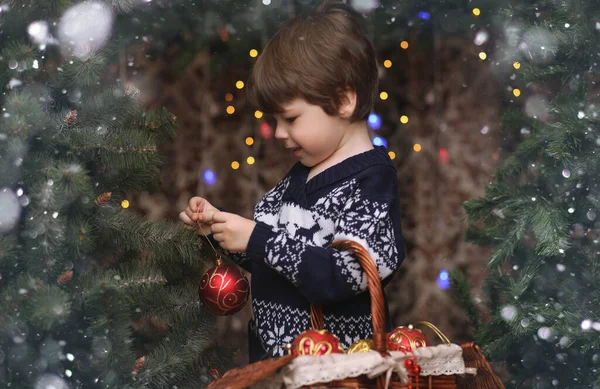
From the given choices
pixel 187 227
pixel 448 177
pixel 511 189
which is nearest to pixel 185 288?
pixel 187 227

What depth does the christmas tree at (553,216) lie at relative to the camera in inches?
73.4

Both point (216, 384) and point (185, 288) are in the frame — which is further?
point (185, 288)

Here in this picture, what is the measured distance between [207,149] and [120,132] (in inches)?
48.6

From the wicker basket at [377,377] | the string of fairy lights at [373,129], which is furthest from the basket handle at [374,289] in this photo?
the string of fairy lights at [373,129]

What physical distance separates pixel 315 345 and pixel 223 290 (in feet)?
1.39

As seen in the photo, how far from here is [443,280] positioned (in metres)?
2.86

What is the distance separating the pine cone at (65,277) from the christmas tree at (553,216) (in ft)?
3.67

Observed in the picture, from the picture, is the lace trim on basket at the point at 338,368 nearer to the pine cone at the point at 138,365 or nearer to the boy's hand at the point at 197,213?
the pine cone at the point at 138,365

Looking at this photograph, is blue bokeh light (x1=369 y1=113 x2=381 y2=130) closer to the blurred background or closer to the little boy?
the blurred background

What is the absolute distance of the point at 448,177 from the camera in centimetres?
288

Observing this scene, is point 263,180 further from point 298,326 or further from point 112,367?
point 112,367

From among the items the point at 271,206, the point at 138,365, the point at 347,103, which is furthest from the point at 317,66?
the point at 138,365

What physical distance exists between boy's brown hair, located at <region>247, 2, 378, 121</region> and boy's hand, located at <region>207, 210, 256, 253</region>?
272 mm

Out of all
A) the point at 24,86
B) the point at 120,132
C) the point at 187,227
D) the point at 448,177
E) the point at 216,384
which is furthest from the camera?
the point at 448,177
